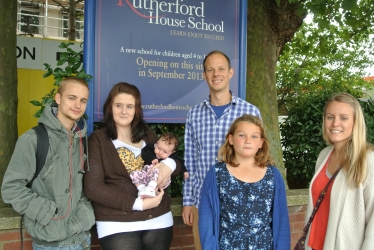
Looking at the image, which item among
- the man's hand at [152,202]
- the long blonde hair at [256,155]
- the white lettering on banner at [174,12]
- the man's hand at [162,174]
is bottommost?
the man's hand at [152,202]

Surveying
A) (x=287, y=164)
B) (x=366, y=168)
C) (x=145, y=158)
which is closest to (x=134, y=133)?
(x=145, y=158)

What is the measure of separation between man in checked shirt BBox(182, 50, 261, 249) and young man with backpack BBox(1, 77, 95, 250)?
0.95 metres

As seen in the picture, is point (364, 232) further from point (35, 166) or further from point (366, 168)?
point (35, 166)

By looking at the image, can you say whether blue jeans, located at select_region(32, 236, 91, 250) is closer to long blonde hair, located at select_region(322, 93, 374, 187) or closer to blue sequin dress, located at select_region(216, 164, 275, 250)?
blue sequin dress, located at select_region(216, 164, 275, 250)

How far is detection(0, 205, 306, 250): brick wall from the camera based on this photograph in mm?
3479

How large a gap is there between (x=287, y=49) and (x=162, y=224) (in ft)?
20.7

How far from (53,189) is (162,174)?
75 centimetres

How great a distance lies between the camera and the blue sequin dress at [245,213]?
9.05 ft

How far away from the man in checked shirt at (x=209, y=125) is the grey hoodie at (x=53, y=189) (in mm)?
953

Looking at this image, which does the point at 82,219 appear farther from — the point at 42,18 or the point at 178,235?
the point at 42,18

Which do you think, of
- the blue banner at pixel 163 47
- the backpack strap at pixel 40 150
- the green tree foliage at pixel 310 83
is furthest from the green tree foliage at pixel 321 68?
the backpack strap at pixel 40 150

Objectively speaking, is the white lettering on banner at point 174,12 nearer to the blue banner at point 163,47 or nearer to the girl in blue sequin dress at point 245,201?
→ the blue banner at point 163,47

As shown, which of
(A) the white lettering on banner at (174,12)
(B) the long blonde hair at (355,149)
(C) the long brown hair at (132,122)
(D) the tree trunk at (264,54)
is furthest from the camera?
(D) the tree trunk at (264,54)

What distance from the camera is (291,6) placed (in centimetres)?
534
